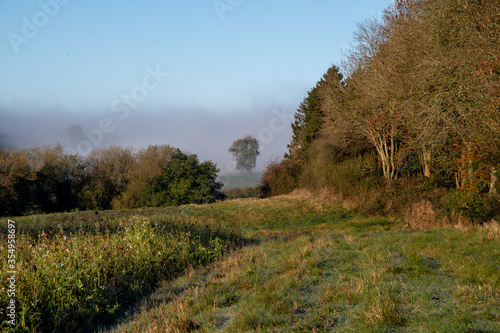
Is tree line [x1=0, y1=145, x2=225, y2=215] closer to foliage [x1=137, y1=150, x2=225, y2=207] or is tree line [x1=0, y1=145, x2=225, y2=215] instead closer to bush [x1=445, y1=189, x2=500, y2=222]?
foliage [x1=137, y1=150, x2=225, y2=207]

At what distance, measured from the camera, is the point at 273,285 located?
5445 mm

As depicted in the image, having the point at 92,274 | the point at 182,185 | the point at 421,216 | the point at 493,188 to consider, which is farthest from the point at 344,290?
the point at 182,185

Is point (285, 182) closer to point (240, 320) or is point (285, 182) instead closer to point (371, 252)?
point (371, 252)

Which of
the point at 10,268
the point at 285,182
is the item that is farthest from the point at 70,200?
Answer: the point at 10,268

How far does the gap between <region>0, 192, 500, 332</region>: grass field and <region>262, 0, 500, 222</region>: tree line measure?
5.34 meters

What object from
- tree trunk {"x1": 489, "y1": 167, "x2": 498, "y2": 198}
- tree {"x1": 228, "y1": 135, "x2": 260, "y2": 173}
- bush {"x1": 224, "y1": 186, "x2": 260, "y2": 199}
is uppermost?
tree {"x1": 228, "y1": 135, "x2": 260, "y2": 173}

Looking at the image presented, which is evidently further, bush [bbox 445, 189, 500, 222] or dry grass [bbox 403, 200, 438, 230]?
dry grass [bbox 403, 200, 438, 230]

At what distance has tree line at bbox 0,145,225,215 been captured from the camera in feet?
126

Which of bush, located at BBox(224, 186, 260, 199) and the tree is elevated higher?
the tree

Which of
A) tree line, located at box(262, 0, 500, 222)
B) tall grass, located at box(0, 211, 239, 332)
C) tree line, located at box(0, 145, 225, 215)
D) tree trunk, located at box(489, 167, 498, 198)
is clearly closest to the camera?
tall grass, located at box(0, 211, 239, 332)

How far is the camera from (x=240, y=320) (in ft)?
13.8

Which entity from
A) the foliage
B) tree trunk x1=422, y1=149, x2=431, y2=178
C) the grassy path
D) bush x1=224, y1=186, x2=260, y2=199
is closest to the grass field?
the grassy path

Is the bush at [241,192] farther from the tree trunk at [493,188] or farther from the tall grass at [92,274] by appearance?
the tall grass at [92,274]

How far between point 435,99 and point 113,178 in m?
42.1
